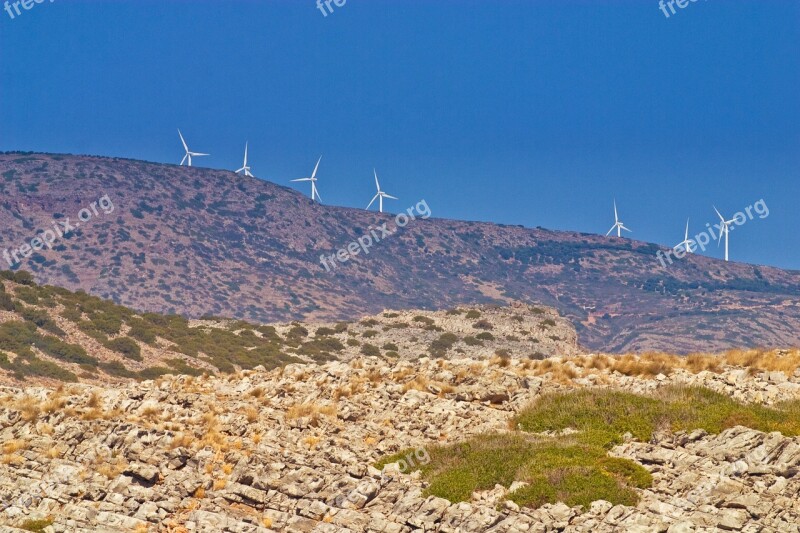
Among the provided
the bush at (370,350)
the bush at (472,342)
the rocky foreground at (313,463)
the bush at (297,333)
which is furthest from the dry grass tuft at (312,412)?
the bush at (297,333)

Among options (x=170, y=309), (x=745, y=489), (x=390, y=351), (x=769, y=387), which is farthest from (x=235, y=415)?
(x=170, y=309)

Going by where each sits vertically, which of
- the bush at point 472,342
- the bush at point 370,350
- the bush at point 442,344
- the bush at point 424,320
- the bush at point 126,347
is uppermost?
the bush at point 424,320

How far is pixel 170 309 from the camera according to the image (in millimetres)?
172500

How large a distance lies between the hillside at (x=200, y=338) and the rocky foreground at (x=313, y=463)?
64.6ft

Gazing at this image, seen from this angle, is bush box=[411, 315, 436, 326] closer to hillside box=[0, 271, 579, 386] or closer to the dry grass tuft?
hillside box=[0, 271, 579, 386]

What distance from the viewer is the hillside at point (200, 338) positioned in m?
61.6

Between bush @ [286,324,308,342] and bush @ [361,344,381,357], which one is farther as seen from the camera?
bush @ [286,324,308,342]

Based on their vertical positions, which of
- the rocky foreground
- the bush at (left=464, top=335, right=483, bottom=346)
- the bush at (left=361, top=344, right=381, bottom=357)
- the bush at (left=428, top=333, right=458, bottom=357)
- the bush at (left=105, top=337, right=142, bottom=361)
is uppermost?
the bush at (left=464, top=335, right=483, bottom=346)

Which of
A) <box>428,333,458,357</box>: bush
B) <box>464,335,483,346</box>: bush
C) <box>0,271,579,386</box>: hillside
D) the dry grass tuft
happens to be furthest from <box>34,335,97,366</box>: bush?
<box>464,335,483,346</box>: bush

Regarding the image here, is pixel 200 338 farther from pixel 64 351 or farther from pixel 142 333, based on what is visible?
pixel 64 351

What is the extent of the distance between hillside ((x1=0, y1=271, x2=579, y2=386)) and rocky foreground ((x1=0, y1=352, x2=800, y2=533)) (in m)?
19.7

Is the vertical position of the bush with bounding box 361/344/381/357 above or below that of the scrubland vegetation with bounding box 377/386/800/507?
above

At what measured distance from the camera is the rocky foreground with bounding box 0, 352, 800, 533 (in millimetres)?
20422

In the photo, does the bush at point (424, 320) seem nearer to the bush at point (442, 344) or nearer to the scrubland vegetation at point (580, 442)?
the bush at point (442, 344)
